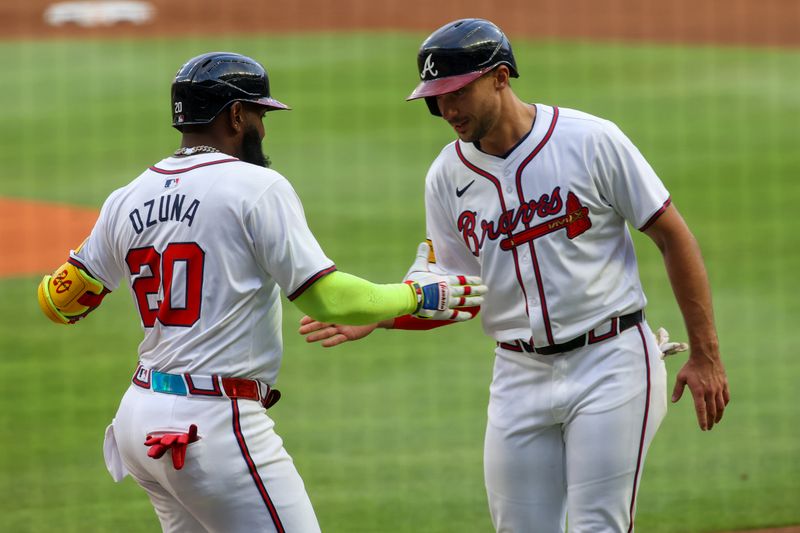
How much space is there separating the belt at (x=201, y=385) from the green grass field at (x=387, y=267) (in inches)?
86.5

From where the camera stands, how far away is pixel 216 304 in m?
3.34

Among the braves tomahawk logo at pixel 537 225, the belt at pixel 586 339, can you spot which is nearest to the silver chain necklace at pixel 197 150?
the braves tomahawk logo at pixel 537 225

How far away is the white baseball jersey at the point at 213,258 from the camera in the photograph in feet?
10.8

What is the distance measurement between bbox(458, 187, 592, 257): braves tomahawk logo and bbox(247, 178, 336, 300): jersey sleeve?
1.93ft

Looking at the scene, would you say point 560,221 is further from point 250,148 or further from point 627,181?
point 250,148

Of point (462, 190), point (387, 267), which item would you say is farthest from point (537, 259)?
point (387, 267)

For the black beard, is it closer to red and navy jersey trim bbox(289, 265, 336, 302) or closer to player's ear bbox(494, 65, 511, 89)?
red and navy jersey trim bbox(289, 265, 336, 302)

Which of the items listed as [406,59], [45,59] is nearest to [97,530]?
[406,59]

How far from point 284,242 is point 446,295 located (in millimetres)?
542

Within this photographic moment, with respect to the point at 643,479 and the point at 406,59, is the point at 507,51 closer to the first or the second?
the point at 643,479

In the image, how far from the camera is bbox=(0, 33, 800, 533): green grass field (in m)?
5.89

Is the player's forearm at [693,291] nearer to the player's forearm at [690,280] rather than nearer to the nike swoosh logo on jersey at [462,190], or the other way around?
the player's forearm at [690,280]

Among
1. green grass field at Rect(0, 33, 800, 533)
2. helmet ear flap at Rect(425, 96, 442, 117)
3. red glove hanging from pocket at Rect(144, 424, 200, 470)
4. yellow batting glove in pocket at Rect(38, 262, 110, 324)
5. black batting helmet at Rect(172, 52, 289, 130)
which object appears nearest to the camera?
red glove hanging from pocket at Rect(144, 424, 200, 470)

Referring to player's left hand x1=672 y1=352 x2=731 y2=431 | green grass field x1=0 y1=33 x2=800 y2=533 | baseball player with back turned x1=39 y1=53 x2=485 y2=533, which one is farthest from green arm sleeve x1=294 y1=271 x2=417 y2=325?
green grass field x1=0 y1=33 x2=800 y2=533
